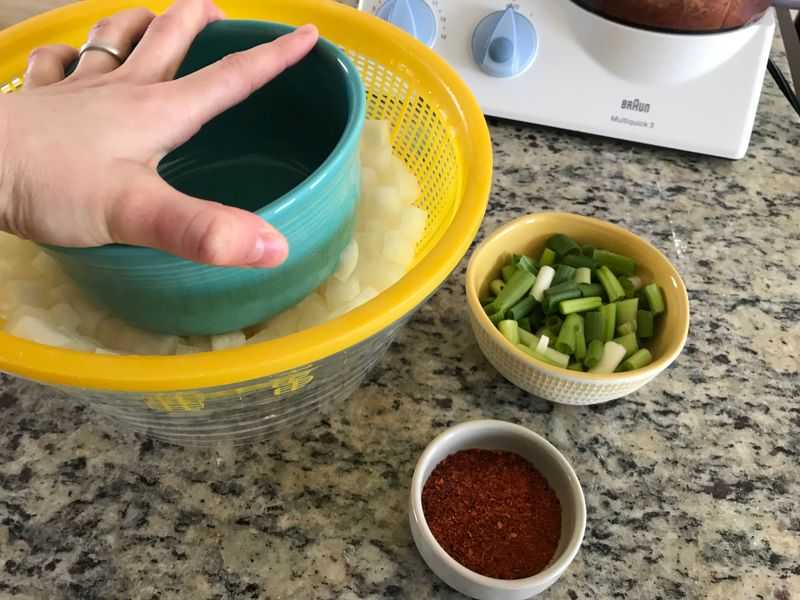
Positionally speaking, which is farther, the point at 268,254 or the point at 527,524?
the point at 527,524

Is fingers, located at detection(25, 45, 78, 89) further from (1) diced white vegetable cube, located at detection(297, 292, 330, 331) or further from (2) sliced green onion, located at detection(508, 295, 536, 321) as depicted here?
(2) sliced green onion, located at detection(508, 295, 536, 321)

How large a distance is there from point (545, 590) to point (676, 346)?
224 mm

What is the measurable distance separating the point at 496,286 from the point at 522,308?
3 cm

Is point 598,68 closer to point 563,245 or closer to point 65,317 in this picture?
point 563,245

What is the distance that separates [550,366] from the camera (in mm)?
555

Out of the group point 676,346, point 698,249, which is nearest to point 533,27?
point 698,249

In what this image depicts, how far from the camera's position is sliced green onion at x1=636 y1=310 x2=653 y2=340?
618 millimetres

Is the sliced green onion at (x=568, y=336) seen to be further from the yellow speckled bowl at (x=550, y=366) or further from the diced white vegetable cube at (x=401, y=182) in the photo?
the diced white vegetable cube at (x=401, y=182)

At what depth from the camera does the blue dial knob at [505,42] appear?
791 millimetres

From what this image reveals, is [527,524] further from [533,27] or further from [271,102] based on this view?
[533,27]

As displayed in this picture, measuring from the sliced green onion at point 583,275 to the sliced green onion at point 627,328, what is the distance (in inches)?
2.0

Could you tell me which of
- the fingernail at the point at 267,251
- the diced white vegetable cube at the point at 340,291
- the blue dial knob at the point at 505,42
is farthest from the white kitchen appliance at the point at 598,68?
the fingernail at the point at 267,251

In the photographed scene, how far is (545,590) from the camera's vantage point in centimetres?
50

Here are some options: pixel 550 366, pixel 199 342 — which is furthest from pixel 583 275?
pixel 199 342
